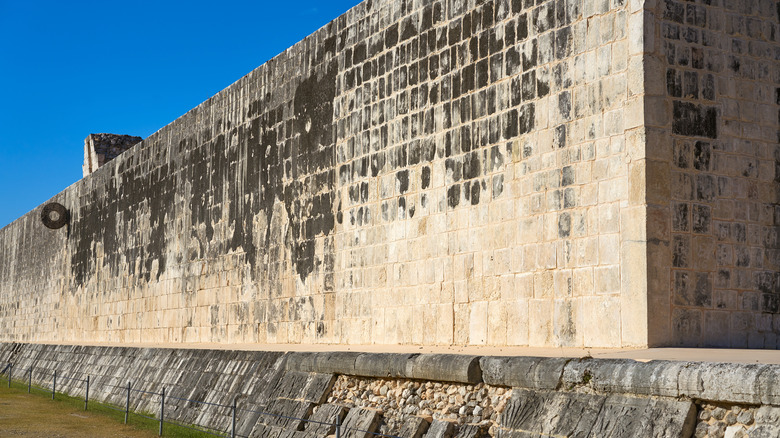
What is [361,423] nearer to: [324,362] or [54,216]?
[324,362]

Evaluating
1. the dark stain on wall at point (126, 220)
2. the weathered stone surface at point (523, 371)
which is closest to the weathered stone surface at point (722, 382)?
the weathered stone surface at point (523, 371)

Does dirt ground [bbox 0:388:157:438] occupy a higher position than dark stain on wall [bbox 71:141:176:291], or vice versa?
dark stain on wall [bbox 71:141:176:291]

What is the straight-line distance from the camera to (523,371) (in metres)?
6.52

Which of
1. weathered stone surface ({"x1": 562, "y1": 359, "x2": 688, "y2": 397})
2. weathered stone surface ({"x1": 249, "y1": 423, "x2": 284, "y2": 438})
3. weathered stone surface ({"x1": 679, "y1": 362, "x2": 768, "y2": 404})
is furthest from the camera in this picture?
weathered stone surface ({"x1": 249, "y1": 423, "x2": 284, "y2": 438})

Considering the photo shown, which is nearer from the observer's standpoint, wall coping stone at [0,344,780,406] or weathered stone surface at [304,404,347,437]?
wall coping stone at [0,344,780,406]

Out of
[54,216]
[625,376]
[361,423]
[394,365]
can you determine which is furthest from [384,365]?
[54,216]

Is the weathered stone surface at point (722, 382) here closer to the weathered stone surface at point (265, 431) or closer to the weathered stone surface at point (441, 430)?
the weathered stone surface at point (441, 430)

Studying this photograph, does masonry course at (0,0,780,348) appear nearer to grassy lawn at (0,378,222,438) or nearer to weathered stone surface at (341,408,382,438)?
weathered stone surface at (341,408,382,438)

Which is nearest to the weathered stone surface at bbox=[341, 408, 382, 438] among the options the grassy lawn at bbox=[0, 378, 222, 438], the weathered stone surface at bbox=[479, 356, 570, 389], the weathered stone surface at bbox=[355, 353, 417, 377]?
the weathered stone surface at bbox=[355, 353, 417, 377]

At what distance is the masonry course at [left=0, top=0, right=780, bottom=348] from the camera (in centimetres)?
755

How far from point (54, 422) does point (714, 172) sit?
8439 mm

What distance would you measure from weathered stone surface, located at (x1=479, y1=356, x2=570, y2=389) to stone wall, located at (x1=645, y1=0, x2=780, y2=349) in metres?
1.30

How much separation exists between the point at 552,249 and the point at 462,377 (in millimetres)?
1800

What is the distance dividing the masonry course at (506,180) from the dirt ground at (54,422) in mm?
2578
